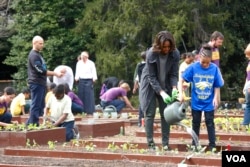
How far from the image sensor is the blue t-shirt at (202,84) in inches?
449

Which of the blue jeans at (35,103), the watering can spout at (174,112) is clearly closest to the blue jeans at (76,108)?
the blue jeans at (35,103)

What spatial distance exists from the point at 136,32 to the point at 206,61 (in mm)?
16788

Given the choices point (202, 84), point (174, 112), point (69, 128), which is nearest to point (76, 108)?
point (69, 128)

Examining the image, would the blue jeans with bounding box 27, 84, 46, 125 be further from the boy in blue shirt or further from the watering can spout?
the watering can spout

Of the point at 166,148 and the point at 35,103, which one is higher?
the point at 35,103

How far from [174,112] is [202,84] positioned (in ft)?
2.74

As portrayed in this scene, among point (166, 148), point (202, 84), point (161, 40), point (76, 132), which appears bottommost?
point (166, 148)

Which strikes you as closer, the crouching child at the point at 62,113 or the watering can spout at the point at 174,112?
the watering can spout at the point at 174,112

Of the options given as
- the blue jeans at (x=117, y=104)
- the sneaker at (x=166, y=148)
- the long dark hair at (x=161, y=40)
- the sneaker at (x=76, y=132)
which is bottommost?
the sneaker at (x=166, y=148)

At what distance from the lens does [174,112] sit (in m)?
10.8

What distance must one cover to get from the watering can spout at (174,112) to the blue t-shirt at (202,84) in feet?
1.78

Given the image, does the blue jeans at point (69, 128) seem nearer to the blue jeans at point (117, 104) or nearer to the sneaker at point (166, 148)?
the sneaker at point (166, 148)

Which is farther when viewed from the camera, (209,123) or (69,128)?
(69,128)

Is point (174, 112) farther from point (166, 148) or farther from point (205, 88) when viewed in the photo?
point (205, 88)
